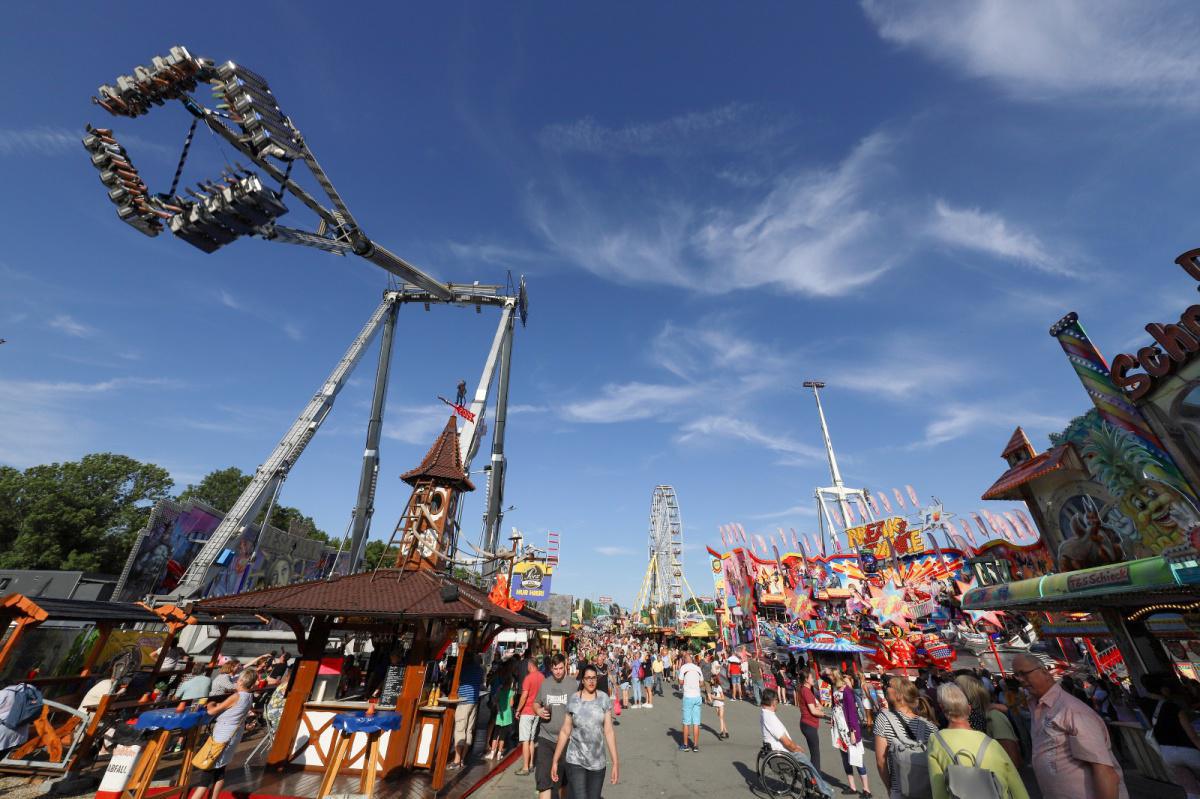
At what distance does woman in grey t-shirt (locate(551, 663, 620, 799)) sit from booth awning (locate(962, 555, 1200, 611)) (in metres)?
7.57

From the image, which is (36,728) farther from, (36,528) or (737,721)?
(36,528)

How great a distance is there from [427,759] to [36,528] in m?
44.8

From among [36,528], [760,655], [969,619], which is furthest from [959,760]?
[36,528]

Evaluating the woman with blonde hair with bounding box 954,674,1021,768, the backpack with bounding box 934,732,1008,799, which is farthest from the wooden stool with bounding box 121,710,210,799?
the woman with blonde hair with bounding box 954,674,1021,768

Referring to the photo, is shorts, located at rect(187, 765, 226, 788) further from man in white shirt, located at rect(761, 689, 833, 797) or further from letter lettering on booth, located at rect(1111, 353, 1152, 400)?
letter lettering on booth, located at rect(1111, 353, 1152, 400)

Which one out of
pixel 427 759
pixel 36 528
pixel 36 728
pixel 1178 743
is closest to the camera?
pixel 1178 743

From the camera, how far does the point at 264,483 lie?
Result: 22828mm

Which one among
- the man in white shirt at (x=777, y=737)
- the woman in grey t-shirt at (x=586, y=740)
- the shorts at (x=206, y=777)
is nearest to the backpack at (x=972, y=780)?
the woman in grey t-shirt at (x=586, y=740)

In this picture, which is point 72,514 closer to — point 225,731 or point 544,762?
point 225,731

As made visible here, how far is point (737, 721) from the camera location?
46.2 feet

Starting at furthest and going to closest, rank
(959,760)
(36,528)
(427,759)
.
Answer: (36,528) → (427,759) → (959,760)

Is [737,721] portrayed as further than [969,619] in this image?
No

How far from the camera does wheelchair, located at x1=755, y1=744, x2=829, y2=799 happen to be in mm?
6727

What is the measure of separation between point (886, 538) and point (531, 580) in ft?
77.0
